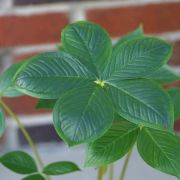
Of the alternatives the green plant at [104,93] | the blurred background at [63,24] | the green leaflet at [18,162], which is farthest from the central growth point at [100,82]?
the blurred background at [63,24]


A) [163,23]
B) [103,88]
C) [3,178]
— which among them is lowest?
[3,178]

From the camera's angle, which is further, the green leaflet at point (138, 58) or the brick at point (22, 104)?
the brick at point (22, 104)

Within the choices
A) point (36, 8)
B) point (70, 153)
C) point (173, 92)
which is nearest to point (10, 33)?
point (36, 8)

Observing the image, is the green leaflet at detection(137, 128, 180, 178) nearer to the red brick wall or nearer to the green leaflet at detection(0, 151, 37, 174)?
the green leaflet at detection(0, 151, 37, 174)

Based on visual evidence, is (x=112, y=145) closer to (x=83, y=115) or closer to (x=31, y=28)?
(x=83, y=115)

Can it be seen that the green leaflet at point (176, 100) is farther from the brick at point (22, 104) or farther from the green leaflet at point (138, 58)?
the brick at point (22, 104)

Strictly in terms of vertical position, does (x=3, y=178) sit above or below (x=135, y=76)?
below

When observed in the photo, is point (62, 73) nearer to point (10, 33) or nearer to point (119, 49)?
point (119, 49)

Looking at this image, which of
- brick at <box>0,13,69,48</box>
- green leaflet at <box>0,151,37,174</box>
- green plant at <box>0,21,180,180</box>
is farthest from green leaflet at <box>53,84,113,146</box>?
brick at <box>0,13,69,48</box>
